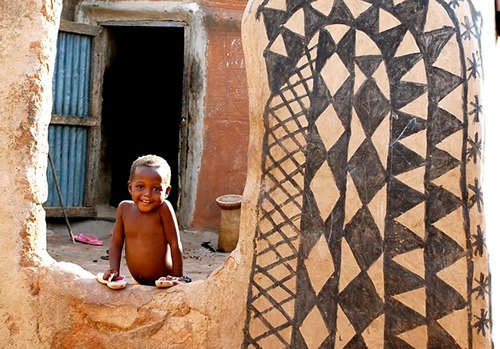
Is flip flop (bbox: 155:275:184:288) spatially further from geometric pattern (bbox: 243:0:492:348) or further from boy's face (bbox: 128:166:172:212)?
boy's face (bbox: 128:166:172:212)

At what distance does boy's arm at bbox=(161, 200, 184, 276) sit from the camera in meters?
3.19

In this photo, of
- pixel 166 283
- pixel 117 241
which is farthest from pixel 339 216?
pixel 117 241

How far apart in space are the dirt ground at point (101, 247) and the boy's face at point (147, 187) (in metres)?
1.55

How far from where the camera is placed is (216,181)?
277 inches

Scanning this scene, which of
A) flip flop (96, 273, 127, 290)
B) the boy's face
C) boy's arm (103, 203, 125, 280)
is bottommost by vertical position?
flip flop (96, 273, 127, 290)

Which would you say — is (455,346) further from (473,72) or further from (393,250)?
(473,72)

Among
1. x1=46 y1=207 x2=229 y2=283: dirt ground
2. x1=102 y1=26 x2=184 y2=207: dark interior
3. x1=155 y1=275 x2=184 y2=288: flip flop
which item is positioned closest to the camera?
x1=155 y1=275 x2=184 y2=288: flip flop

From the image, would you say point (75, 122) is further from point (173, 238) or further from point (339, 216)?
point (339, 216)

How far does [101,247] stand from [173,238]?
3381 mm

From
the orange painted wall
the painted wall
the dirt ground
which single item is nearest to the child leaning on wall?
the painted wall

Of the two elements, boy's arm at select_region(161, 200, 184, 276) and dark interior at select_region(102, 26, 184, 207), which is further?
dark interior at select_region(102, 26, 184, 207)

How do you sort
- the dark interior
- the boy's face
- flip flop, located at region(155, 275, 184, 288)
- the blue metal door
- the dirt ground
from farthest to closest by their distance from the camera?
the dark interior → the blue metal door → the dirt ground → the boy's face → flip flop, located at region(155, 275, 184, 288)

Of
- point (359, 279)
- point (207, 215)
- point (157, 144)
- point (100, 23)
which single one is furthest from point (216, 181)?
point (359, 279)

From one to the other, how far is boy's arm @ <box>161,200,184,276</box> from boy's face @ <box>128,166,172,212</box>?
7cm
